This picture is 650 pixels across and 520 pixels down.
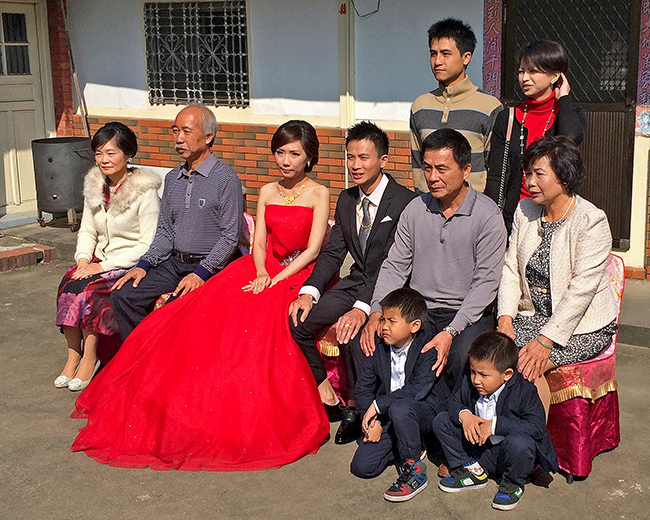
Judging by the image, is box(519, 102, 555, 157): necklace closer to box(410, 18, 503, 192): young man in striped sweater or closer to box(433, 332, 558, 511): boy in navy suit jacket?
box(410, 18, 503, 192): young man in striped sweater

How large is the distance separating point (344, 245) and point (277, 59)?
3850 mm

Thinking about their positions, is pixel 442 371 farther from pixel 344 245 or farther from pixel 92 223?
pixel 92 223

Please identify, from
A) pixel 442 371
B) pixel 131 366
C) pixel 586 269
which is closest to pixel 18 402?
pixel 131 366

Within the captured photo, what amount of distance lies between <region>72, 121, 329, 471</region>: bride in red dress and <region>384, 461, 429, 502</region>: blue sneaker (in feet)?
1.97

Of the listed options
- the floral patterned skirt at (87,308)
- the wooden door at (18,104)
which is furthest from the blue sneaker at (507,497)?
the wooden door at (18,104)

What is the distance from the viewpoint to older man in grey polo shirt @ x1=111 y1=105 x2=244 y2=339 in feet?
17.6

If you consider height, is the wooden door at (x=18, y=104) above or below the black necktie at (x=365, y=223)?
above

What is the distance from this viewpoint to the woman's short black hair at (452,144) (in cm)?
439

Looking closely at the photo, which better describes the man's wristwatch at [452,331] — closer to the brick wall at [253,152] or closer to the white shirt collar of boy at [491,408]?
the white shirt collar of boy at [491,408]

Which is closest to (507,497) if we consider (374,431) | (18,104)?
(374,431)

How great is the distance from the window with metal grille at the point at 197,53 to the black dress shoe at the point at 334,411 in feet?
15.4

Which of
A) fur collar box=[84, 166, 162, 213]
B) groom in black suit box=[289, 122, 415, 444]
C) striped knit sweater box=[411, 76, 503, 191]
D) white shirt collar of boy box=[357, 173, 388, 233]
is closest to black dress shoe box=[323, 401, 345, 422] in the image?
groom in black suit box=[289, 122, 415, 444]

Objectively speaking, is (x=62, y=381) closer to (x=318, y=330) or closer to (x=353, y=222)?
(x=318, y=330)

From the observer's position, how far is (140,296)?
536 centimetres
